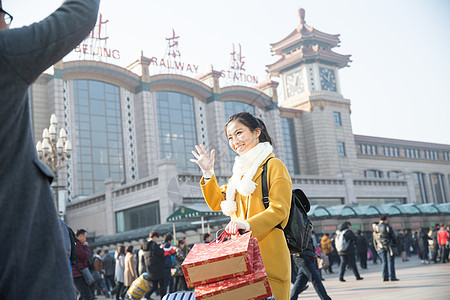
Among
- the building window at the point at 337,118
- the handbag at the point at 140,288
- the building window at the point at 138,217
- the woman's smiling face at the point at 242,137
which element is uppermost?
the building window at the point at 337,118

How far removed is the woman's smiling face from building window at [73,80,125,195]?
3398 cm

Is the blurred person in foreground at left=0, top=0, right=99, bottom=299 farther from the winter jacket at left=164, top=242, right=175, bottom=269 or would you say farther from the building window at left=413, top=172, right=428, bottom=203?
the building window at left=413, top=172, right=428, bottom=203

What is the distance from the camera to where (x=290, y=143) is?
50.3m

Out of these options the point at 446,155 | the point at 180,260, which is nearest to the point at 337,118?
the point at 446,155

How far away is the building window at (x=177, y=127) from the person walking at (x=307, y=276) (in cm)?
3175

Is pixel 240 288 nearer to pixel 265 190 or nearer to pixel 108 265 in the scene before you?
pixel 265 190

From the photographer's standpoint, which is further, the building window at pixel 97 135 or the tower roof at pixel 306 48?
the tower roof at pixel 306 48

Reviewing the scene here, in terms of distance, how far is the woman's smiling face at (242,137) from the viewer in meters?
3.68

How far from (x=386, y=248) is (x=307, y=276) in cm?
451

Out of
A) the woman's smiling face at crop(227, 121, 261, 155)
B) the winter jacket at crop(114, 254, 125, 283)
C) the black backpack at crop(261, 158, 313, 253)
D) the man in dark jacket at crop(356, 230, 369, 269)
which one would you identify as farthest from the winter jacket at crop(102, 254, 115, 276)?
the black backpack at crop(261, 158, 313, 253)

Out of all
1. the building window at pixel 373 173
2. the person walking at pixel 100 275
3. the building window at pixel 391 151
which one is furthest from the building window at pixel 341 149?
the person walking at pixel 100 275

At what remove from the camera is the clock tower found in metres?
49.4

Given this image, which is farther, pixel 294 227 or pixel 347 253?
pixel 347 253

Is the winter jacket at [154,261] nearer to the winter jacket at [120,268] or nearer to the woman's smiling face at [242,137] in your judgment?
the winter jacket at [120,268]
